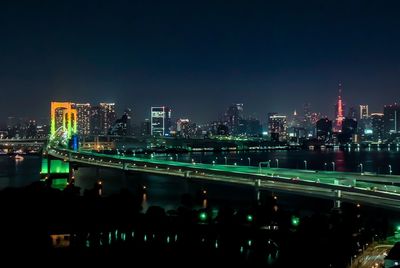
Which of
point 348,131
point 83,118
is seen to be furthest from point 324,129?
point 83,118

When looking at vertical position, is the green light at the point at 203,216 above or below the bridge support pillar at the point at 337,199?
below

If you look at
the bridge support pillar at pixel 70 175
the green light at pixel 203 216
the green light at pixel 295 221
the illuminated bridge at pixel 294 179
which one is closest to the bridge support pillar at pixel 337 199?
the illuminated bridge at pixel 294 179

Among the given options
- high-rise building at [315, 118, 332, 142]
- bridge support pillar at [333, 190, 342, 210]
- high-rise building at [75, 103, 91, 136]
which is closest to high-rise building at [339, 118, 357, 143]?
high-rise building at [315, 118, 332, 142]

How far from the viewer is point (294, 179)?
1255 centimetres

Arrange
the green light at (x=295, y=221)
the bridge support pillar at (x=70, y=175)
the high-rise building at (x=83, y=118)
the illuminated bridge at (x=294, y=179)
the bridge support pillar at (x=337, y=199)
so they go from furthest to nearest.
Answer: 1. the high-rise building at (x=83, y=118)
2. the bridge support pillar at (x=70, y=175)
3. the bridge support pillar at (x=337, y=199)
4. the illuminated bridge at (x=294, y=179)
5. the green light at (x=295, y=221)

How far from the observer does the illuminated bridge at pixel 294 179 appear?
11.0 meters

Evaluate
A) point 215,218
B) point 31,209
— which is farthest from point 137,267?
point 31,209

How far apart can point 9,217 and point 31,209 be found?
2.51 feet

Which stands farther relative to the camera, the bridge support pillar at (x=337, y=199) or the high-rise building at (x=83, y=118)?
the high-rise building at (x=83, y=118)

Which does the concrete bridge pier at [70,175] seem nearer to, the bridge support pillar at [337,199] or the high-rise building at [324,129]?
the bridge support pillar at [337,199]

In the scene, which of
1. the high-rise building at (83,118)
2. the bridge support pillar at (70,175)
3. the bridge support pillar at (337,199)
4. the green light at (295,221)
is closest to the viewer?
the green light at (295,221)

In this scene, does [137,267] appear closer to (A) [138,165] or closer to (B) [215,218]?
(B) [215,218]

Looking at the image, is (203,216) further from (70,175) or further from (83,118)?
(83,118)

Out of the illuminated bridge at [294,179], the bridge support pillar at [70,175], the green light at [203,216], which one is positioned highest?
the illuminated bridge at [294,179]
